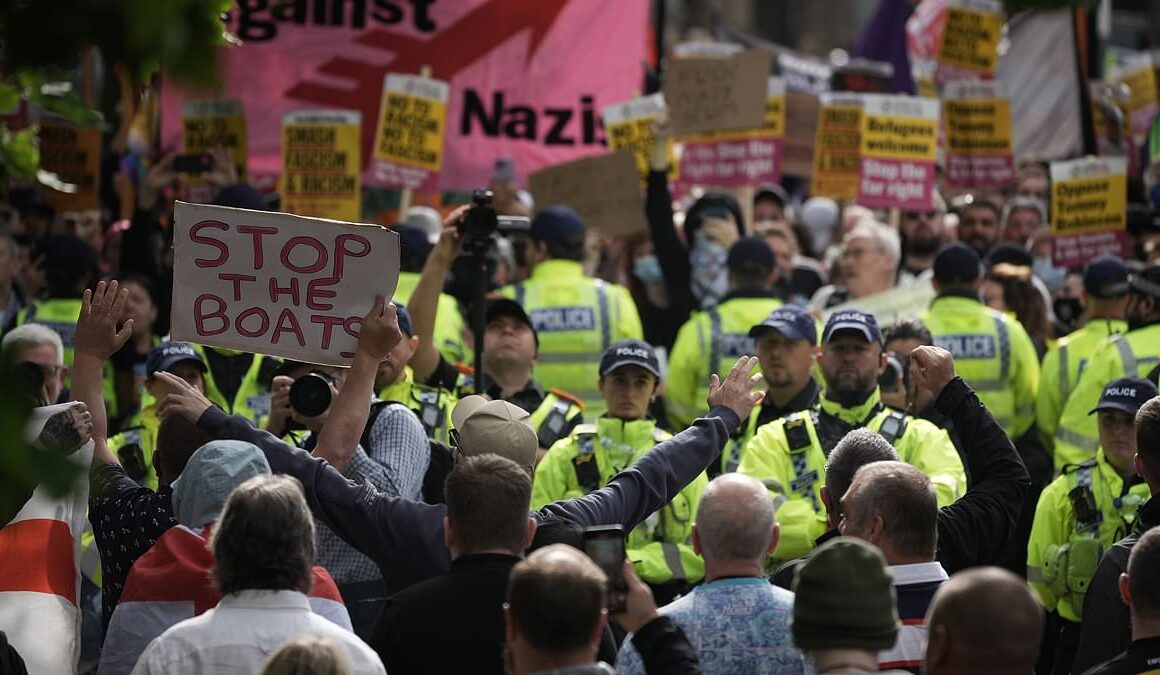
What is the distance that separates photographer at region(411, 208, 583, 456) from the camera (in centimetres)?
888

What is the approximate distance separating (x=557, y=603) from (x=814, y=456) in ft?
12.7

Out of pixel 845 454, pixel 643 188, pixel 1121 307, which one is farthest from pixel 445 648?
pixel 643 188

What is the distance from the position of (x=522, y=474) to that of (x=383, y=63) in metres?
9.47

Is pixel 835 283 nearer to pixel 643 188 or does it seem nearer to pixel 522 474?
pixel 643 188

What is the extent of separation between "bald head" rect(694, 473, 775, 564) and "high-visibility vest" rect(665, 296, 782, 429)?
202 inches

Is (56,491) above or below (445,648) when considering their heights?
above

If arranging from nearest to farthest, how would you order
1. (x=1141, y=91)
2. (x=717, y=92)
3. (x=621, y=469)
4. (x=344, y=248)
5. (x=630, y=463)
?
(x=344, y=248)
(x=621, y=469)
(x=630, y=463)
(x=717, y=92)
(x=1141, y=91)

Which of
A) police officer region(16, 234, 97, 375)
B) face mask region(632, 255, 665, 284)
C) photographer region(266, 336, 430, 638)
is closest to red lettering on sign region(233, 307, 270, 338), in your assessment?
photographer region(266, 336, 430, 638)

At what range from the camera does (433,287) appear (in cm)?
891

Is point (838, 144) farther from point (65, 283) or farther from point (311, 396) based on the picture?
point (311, 396)

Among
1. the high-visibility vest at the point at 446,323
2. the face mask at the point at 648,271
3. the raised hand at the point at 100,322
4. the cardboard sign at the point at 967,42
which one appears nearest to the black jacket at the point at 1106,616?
the raised hand at the point at 100,322

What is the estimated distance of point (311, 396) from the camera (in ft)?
22.6

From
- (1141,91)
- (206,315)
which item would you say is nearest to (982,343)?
(206,315)

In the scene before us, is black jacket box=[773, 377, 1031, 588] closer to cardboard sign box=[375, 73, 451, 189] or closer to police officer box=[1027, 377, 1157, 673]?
police officer box=[1027, 377, 1157, 673]
